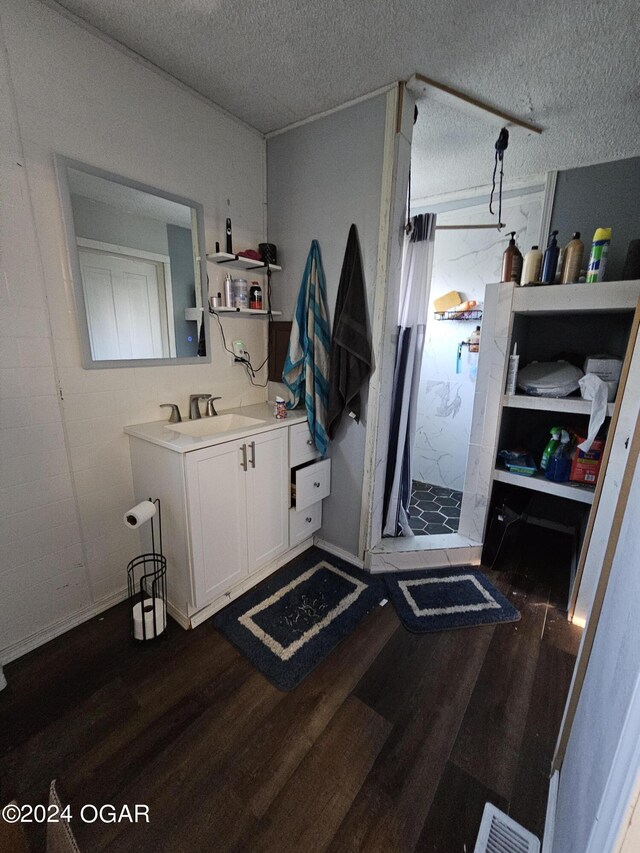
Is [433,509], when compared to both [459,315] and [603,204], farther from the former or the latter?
[603,204]

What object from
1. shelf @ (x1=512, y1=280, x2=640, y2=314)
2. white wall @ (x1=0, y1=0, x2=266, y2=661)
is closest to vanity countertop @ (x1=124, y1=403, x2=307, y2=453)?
white wall @ (x1=0, y1=0, x2=266, y2=661)

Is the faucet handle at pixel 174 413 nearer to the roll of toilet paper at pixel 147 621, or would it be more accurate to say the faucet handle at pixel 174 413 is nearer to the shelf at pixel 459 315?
the roll of toilet paper at pixel 147 621

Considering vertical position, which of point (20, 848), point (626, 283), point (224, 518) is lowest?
point (20, 848)

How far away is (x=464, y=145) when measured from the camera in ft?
7.07

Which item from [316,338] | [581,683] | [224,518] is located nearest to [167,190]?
[316,338]

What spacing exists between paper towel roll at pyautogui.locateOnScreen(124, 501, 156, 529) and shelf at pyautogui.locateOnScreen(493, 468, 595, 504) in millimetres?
1893

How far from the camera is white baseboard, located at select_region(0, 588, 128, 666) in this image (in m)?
1.51

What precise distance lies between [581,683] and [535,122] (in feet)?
8.44

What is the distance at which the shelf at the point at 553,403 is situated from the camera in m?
1.85

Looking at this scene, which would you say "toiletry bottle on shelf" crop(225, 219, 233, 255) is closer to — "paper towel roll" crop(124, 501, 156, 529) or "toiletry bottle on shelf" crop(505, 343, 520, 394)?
"paper towel roll" crop(124, 501, 156, 529)

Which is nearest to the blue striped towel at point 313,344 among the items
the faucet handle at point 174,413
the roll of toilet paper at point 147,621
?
the faucet handle at point 174,413

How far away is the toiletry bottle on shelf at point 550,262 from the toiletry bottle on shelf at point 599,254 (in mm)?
158

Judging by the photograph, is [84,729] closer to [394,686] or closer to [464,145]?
[394,686]

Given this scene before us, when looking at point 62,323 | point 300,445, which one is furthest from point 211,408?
point 62,323
